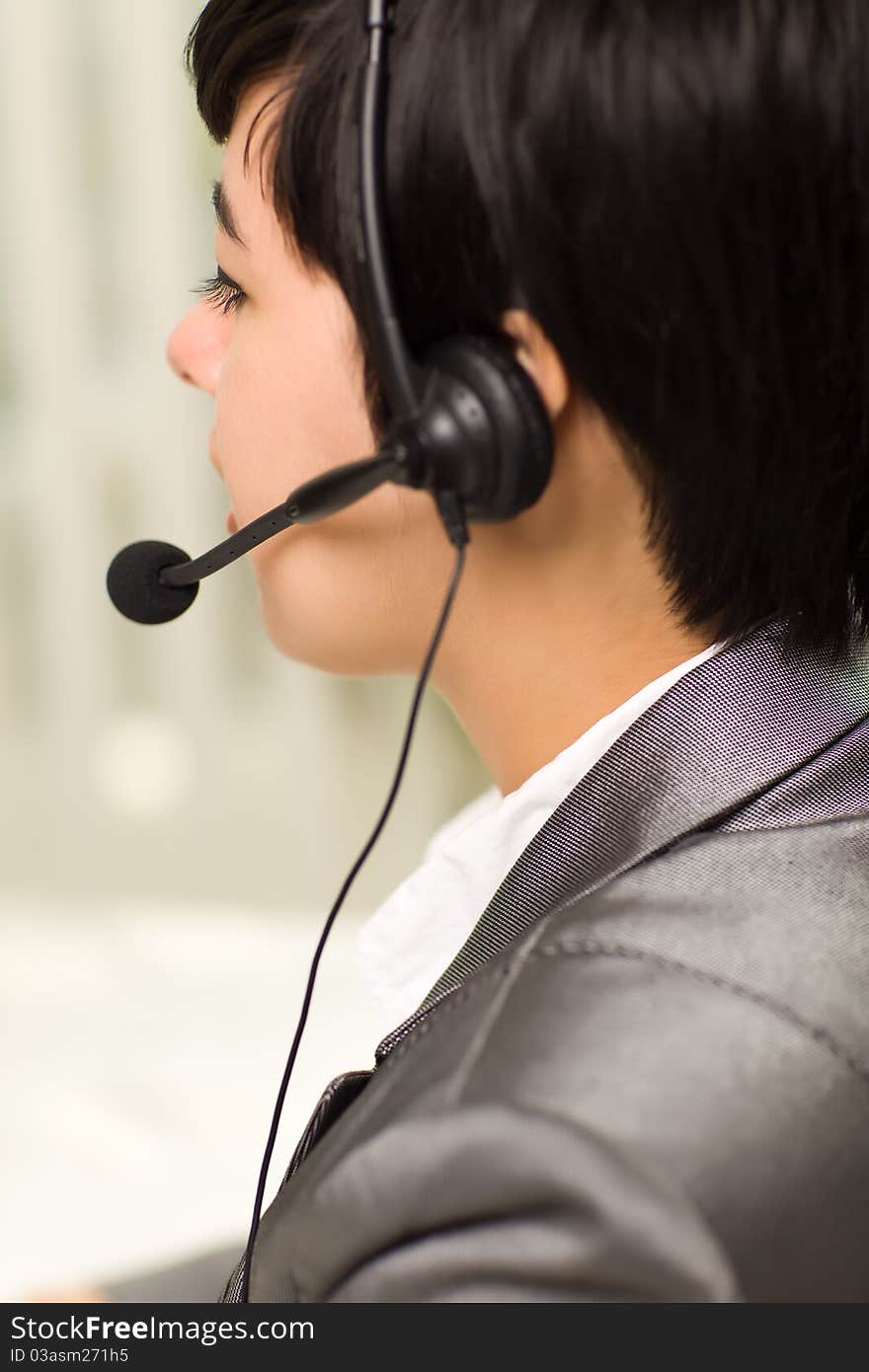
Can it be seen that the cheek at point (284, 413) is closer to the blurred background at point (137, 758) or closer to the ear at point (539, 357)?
the ear at point (539, 357)

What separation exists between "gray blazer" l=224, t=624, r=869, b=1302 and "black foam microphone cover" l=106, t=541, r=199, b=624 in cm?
33

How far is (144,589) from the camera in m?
0.81

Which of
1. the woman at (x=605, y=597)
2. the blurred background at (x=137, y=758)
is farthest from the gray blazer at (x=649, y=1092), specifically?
the blurred background at (x=137, y=758)

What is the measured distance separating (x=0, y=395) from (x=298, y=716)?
22.6 inches

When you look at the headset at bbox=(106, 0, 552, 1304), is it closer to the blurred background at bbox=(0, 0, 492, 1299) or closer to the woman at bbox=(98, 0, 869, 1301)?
the woman at bbox=(98, 0, 869, 1301)

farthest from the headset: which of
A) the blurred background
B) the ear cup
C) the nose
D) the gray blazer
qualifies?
the blurred background

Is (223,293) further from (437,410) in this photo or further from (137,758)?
(137,758)

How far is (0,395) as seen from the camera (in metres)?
1.71

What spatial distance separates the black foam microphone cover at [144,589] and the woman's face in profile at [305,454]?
74 millimetres

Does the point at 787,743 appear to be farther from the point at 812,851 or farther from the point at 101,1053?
the point at 101,1053

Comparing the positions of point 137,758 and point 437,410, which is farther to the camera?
point 137,758

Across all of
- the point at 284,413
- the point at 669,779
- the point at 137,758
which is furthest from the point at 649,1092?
the point at 137,758

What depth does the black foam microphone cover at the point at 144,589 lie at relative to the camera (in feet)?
2.66

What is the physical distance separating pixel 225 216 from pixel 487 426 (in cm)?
23
